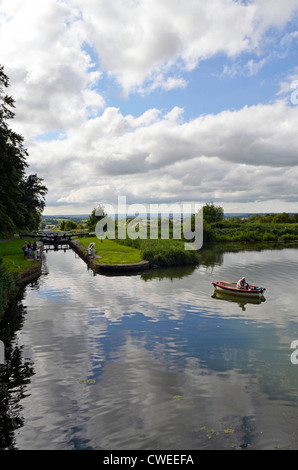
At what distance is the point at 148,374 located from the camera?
11297 millimetres

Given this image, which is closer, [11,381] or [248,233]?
[11,381]

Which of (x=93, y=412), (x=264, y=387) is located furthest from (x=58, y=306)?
(x=264, y=387)

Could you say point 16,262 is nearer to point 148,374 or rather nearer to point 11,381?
point 11,381

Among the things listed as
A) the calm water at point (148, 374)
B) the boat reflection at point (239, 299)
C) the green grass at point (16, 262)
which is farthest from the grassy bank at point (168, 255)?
the calm water at point (148, 374)

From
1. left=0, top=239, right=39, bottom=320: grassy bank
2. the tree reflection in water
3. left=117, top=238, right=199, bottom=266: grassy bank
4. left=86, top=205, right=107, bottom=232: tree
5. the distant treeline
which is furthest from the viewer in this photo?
left=86, top=205, right=107, bottom=232: tree

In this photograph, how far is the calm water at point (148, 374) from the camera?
806 cm

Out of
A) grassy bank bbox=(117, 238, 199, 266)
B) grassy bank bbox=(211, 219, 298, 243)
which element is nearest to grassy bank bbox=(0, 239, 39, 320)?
grassy bank bbox=(117, 238, 199, 266)

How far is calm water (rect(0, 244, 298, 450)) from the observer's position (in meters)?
8.06

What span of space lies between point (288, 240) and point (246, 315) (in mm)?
67481

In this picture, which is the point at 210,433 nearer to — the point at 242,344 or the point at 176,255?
the point at 242,344

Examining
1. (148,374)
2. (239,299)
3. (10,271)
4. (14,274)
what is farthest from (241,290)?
(14,274)

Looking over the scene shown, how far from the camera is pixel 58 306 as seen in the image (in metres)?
20.2

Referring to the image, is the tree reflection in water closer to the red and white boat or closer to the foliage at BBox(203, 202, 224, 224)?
the red and white boat

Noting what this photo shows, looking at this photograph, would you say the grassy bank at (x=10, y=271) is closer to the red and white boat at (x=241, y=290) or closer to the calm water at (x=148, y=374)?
the calm water at (x=148, y=374)
